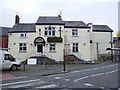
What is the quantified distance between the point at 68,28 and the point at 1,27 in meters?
25.8

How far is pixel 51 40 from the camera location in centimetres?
2562

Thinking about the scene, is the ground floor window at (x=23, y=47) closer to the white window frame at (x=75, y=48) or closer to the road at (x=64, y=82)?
the white window frame at (x=75, y=48)

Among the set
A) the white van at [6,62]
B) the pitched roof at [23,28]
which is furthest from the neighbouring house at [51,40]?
the white van at [6,62]

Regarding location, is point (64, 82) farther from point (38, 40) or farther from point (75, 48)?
point (75, 48)

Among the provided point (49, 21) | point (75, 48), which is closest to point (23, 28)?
point (49, 21)

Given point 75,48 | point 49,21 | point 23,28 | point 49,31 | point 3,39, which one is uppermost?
point 49,21

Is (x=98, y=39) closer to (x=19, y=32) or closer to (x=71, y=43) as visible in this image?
(x=71, y=43)

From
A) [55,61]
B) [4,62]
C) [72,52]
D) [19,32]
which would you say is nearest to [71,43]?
[72,52]

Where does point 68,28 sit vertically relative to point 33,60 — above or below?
above

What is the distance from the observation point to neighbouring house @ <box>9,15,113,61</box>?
2597cm

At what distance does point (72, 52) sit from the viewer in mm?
26891

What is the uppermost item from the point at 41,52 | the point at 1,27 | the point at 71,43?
the point at 1,27

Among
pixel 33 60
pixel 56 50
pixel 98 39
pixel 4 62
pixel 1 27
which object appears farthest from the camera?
pixel 1 27

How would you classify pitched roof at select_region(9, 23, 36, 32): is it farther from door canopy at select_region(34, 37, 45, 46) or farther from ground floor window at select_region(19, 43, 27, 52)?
ground floor window at select_region(19, 43, 27, 52)
